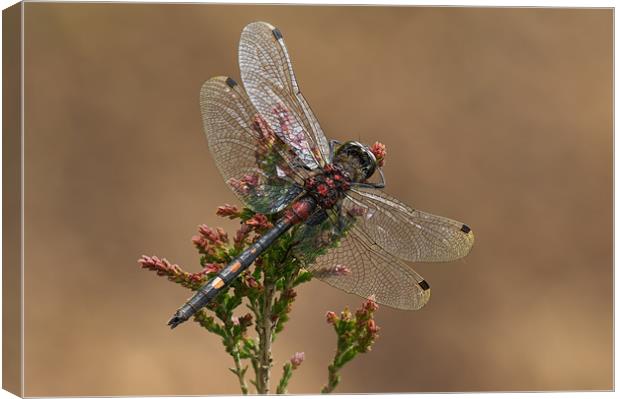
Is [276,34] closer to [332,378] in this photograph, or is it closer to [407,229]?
[407,229]

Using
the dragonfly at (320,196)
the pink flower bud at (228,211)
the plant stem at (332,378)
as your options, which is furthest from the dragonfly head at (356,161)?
the plant stem at (332,378)

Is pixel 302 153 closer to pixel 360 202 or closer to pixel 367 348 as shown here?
pixel 360 202

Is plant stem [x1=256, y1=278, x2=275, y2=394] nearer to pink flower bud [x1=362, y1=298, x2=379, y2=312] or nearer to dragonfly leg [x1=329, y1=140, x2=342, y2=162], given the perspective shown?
pink flower bud [x1=362, y1=298, x2=379, y2=312]

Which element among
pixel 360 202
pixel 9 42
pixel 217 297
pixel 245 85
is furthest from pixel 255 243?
pixel 9 42

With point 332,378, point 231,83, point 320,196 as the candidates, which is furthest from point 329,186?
point 332,378

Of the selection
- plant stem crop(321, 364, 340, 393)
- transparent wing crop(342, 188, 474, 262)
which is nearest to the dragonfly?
transparent wing crop(342, 188, 474, 262)
